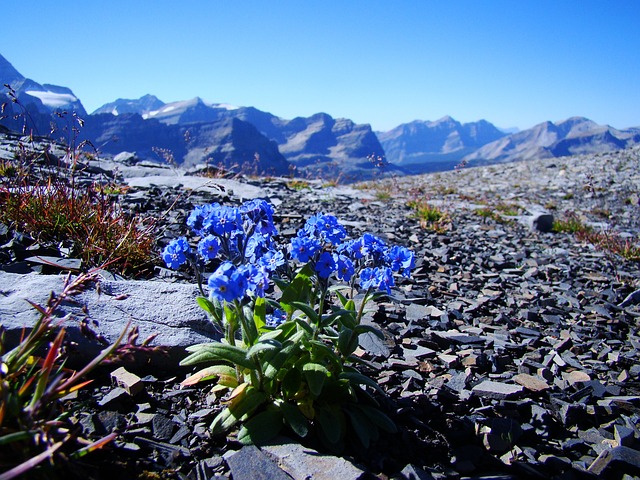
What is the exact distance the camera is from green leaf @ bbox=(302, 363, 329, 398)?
8.44 ft

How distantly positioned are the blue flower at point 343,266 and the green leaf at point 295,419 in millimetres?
941

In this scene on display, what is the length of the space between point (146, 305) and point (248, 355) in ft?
5.20

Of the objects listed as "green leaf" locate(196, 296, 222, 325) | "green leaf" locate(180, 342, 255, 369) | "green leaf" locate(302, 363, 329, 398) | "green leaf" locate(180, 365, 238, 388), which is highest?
"green leaf" locate(196, 296, 222, 325)

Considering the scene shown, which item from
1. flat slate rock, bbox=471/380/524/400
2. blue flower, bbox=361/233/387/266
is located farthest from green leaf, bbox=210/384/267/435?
flat slate rock, bbox=471/380/524/400

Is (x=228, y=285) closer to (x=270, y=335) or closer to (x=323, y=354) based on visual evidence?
(x=270, y=335)

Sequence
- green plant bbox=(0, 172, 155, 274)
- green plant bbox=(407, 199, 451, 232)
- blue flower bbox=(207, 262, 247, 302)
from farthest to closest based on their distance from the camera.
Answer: green plant bbox=(407, 199, 451, 232) → green plant bbox=(0, 172, 155, 274) → blue flower bbox=(207, 262, 247, 302)

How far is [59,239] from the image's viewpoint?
17.5 feet

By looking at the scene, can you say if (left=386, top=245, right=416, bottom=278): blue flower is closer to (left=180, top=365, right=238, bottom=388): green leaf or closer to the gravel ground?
the gravel ground

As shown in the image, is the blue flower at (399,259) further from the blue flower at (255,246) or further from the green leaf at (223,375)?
the green leaf at (223,375)

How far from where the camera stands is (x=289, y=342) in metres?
2.85

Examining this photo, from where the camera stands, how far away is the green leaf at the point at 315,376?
2.57m

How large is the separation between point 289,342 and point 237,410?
56cm

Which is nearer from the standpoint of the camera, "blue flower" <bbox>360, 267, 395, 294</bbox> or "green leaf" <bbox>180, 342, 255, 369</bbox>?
"green leaf" <bbox>180, 342, 255, 369</bbox>

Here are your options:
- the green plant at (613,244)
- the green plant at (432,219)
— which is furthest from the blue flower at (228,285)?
the green plant at (613,244)
